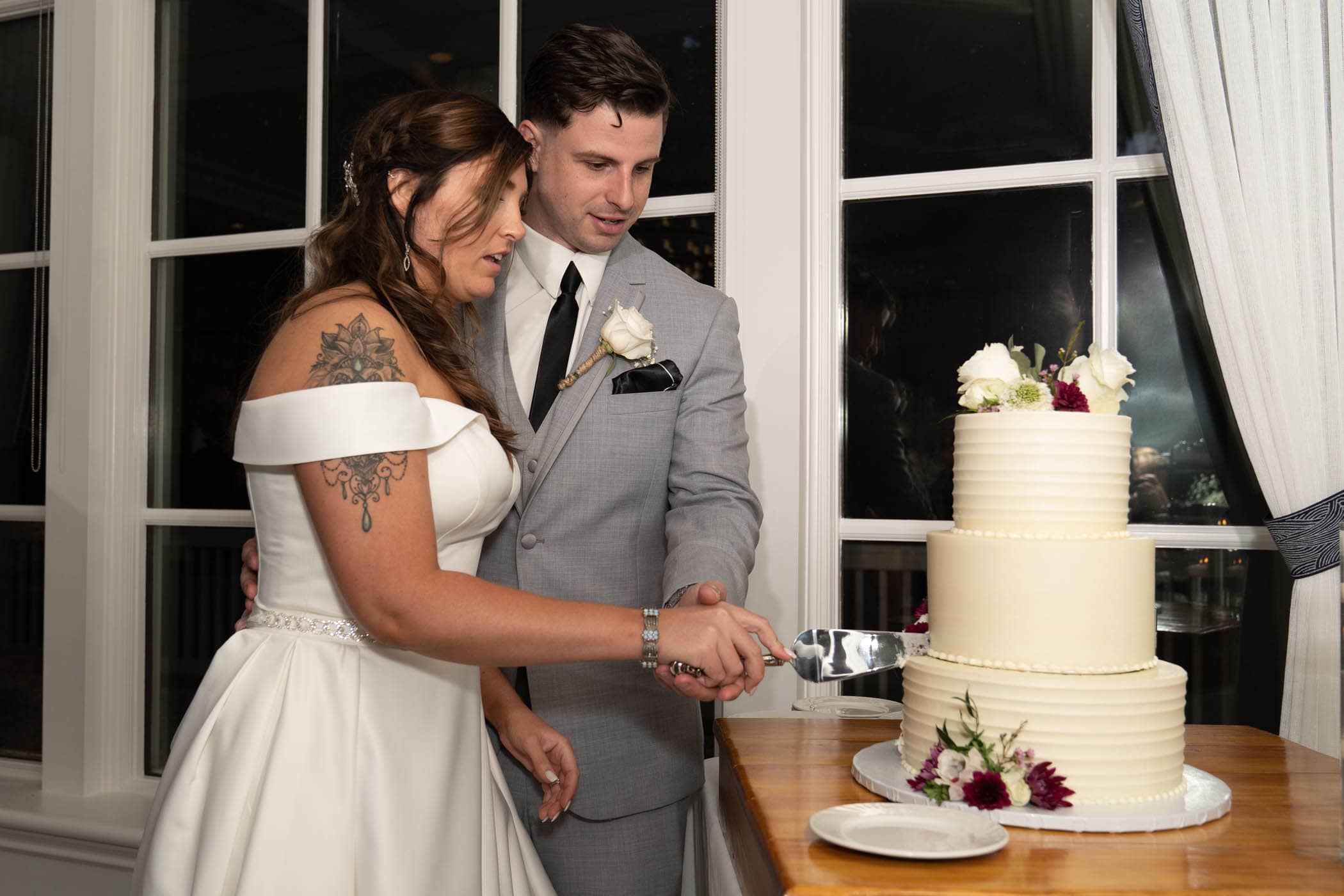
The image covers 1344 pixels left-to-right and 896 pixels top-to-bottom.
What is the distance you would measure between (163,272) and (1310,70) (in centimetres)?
277

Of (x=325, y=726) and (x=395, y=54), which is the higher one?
(x=395, y=54)

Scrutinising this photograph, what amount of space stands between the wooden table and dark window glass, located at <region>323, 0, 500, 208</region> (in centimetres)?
187

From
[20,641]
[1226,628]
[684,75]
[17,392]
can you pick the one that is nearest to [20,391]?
[17,392]

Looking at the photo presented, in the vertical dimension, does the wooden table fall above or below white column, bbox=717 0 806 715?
below

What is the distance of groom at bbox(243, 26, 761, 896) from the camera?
5.58 ft

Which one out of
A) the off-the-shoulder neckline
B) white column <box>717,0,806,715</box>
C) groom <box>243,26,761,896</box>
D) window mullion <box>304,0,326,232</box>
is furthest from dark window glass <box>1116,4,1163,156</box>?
window mullion <box>304,0,326,232</box>

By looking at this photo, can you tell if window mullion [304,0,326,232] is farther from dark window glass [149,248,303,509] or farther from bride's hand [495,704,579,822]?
bride's hand [495,704,579,822]

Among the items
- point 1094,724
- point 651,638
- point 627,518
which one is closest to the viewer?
point 1094,724

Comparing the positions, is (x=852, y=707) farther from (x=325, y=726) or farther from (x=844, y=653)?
(x=325, y=726)

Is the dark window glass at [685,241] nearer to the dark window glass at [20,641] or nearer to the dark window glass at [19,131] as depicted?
the dark window glass at [19,131]

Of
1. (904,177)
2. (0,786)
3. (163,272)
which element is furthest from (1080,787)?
(0,786)

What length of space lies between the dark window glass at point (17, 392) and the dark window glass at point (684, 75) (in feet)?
6.28

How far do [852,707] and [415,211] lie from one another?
1083mm

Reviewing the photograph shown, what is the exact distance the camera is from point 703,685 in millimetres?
1449
